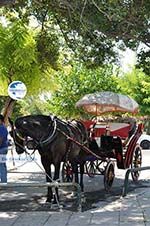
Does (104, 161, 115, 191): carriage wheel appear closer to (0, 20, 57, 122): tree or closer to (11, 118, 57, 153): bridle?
(11, 118, 57, 153): bridle

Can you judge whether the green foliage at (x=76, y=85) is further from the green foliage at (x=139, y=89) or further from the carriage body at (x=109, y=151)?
the carriage body at (x=109, y=151)

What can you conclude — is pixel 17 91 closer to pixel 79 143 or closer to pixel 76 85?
pixel 79 143

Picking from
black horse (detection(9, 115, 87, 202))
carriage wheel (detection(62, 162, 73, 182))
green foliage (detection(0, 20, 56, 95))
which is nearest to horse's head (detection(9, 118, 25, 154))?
black horse (detection(9, 115, 87, 202))

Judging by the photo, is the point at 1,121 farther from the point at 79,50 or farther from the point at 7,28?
the point at 7,28

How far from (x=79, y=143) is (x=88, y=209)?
219 cm

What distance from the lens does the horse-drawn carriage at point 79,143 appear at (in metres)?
10.5

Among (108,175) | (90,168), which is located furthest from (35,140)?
(90,168)

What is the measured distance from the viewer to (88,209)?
32.5ft

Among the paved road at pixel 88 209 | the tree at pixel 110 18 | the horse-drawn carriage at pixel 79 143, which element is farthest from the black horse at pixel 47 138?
the tree at pixel 110 18

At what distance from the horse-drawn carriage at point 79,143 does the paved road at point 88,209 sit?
57 centimetres

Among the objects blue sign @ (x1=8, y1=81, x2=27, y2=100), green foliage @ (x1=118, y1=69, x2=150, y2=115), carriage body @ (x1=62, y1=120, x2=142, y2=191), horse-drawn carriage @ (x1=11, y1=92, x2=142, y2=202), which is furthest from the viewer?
green foliage @ (x1=118, y1=69, x2=150, y2=115)

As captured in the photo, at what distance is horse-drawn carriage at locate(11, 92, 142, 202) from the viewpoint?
10484 millimetres

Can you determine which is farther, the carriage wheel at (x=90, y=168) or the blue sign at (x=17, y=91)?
the blue sign at (x=17, y=91)

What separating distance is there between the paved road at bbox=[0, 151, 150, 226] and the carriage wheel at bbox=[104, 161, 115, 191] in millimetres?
168
